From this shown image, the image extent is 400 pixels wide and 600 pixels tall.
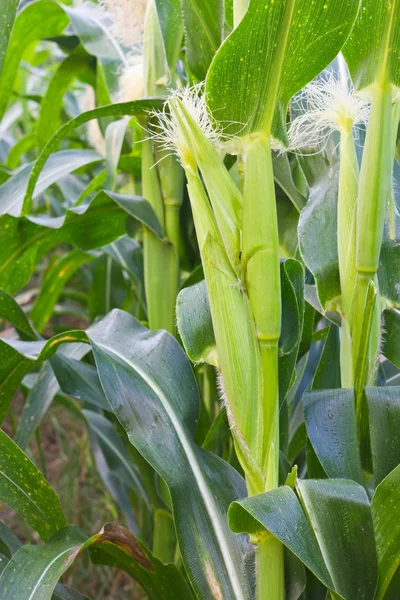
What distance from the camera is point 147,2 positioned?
3.02 ft

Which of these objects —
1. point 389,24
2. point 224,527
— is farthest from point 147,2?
point 224,527

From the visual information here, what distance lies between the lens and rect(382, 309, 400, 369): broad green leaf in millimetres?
651

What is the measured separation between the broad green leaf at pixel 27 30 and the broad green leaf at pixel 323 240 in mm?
661

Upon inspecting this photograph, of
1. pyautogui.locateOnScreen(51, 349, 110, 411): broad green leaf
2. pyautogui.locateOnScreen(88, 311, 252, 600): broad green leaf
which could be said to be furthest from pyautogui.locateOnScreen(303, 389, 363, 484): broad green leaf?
pyautogui.locateOnScreen(51, 349, 110, 411): broad green leaf

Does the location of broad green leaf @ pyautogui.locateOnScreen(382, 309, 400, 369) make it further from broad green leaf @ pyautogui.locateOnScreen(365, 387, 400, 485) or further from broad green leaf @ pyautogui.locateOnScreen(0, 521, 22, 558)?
broad green leaf @ pyautogui.locateOnScreen(0, 521, 22, 558)

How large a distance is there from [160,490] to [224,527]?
0.40 m

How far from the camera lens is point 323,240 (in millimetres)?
624

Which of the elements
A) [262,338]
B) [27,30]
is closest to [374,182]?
[262,338]

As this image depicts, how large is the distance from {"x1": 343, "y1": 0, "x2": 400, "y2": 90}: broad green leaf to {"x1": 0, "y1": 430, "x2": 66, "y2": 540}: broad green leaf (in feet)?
1.64

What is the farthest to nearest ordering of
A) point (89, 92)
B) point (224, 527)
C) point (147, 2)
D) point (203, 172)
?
point (89, 92), point (147, 2), point (224, 527), point (203, 172)

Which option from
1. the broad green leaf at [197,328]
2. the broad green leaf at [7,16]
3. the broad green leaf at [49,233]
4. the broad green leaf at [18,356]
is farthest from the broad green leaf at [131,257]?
the broad green leaf at [197,328]

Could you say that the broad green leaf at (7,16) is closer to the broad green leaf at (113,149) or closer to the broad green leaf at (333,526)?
the broad green leaf at (113,149)

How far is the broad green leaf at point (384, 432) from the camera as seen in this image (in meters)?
0.56

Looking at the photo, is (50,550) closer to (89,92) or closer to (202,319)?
(202,319)
